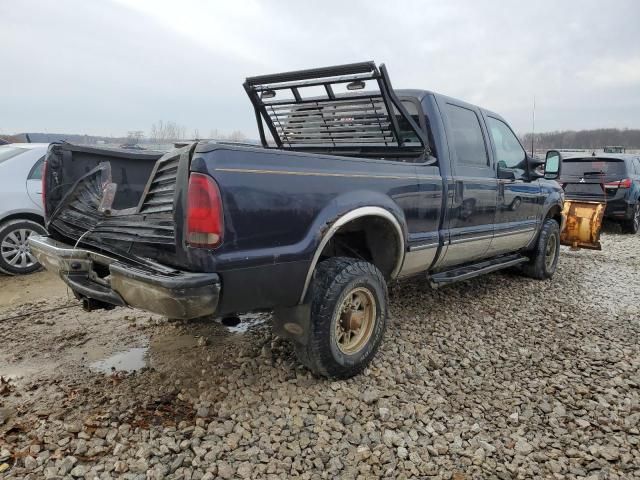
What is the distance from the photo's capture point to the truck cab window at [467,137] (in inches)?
163

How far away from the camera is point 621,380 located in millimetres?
3242

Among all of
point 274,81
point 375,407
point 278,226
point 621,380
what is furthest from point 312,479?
point 274,81

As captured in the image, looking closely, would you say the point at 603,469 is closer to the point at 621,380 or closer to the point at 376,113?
the point at 621,380

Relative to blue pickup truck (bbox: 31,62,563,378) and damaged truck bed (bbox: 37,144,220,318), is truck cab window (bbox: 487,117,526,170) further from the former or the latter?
damaged truck bed (bbox: 37,144,220,318)

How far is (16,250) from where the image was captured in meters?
5.60

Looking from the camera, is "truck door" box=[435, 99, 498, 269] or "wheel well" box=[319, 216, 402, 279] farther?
"truck door" box=[435, 99, 498, 269]

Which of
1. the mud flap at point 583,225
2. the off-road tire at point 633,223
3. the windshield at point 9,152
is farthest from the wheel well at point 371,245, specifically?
the off-road tire at point 633,223

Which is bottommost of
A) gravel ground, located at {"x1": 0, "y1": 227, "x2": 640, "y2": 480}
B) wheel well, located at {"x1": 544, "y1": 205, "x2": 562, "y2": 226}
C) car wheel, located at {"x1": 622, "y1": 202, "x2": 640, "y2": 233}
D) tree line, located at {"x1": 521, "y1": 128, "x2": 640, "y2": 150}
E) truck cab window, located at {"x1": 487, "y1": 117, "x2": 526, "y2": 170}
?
gravel ground, located at {"x1": 0, "y1": 227, "x2": 640, "y2": 480}

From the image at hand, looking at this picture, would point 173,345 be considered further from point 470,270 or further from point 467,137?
point 467,137

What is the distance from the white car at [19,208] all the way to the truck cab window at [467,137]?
16.0 feet

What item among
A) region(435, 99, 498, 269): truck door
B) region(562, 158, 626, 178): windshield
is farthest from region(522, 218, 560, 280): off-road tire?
region(562, 158, 626, 178): windshield

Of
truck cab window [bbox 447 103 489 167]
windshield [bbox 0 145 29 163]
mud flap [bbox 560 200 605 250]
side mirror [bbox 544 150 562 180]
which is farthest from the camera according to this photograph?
mud flap [bbox 560 200 605 250]

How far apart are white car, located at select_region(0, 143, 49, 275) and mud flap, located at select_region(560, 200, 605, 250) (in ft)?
24.1

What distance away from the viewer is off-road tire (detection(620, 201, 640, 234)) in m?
10.1
